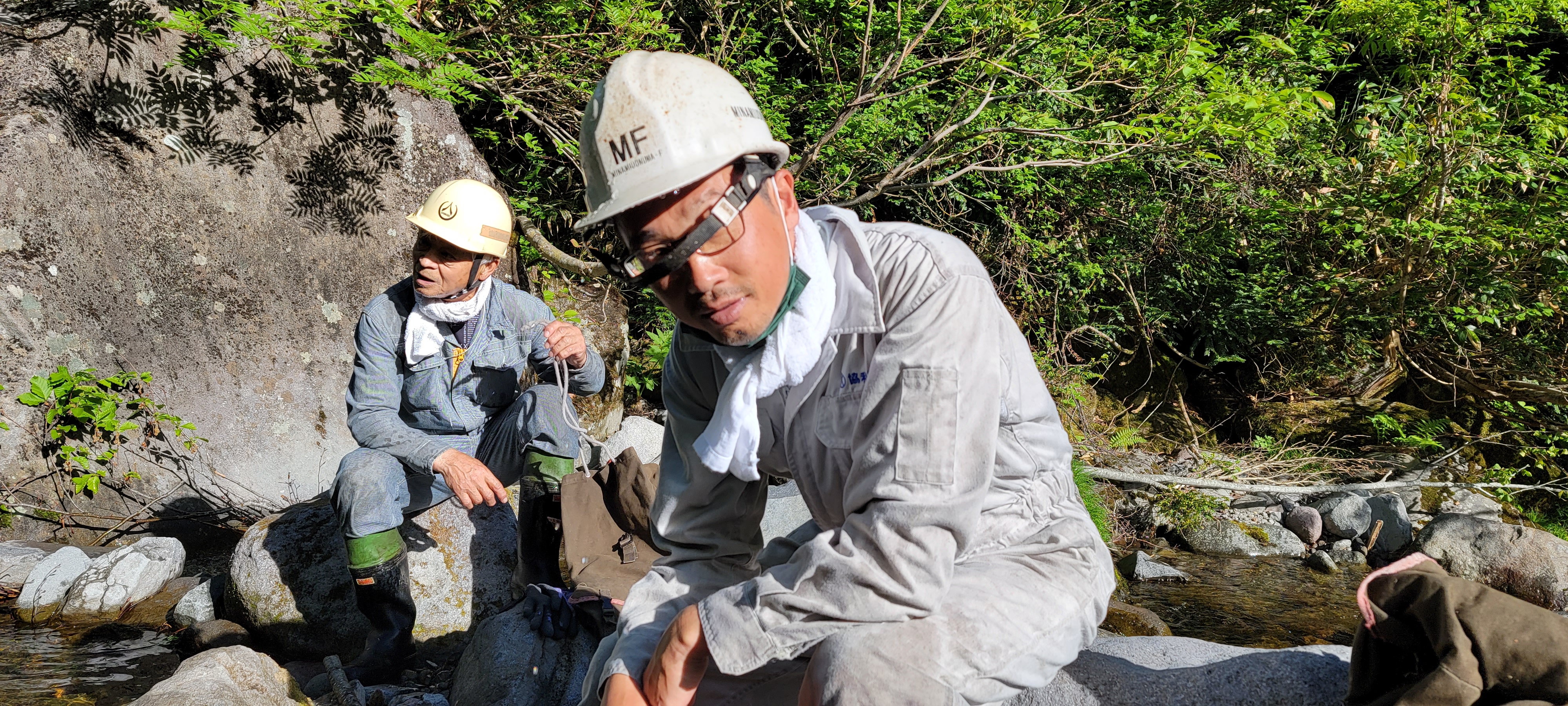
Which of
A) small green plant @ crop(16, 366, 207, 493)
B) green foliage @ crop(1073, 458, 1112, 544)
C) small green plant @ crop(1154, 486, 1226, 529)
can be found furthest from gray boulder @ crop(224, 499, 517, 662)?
small green plant @ crop(1154, 486, 1226, 529)

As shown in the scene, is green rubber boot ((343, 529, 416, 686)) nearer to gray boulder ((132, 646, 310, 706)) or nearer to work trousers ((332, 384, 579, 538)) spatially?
work trousers ((332, 384, 579, 538))

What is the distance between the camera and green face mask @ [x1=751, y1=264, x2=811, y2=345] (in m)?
1.70

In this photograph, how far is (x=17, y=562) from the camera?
4.26 metres

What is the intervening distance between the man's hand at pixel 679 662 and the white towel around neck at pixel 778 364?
0.93ft

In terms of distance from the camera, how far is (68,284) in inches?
188

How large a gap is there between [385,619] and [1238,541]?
16.3 feet

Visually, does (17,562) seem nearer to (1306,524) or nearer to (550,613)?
(550,613)

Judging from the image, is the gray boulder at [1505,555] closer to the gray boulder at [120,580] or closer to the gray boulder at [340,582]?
the gray boulder at [340,582]

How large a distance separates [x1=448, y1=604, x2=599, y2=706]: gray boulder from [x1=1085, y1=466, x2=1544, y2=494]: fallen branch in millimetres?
4086

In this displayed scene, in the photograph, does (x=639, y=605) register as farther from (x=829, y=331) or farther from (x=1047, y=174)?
(x=1047, y=174)

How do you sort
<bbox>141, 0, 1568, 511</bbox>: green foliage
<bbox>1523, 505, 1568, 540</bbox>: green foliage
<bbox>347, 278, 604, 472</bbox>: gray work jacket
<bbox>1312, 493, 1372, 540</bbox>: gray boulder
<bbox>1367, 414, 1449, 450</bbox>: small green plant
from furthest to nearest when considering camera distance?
<bbox>1367, 414, 1449, 450</bbox>: small green plant, <bbox>1523, 505, 1568, 540</bbox>: green foliage, <bbox>1312, 493, 1372, 540</bbox>: gray boulder, <bbox>141, 0, 1568, 511</bbox>: green foliage, <bbox>347, 278, 604, 472</bbox>: gray work jacket

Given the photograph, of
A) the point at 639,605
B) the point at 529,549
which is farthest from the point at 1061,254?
the point at 639,605

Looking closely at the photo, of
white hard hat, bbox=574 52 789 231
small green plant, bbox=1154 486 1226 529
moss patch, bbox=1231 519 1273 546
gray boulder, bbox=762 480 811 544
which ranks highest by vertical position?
white hard hat, bbox=574 52 789 231

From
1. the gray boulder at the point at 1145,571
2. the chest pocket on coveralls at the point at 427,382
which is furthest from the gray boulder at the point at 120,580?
the gray boulder at the point at 1145,571
